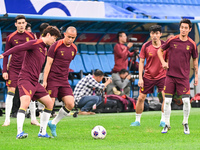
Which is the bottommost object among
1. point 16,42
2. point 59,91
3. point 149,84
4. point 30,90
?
point 149,84

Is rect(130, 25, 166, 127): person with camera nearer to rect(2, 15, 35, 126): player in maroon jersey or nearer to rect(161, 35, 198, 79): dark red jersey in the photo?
rect(161, 35, 198, 79): dark red jersey

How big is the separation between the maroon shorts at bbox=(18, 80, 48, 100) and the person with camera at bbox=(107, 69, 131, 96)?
791cm

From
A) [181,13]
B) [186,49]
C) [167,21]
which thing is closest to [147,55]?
[186,49]

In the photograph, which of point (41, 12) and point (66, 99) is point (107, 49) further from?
point (66, 99)

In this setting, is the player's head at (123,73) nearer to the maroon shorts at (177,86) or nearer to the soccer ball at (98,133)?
the maroon shorts at (177,86)

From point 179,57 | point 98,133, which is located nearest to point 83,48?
point 179,57

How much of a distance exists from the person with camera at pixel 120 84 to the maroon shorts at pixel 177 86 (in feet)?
22.4

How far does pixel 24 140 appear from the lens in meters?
8.05

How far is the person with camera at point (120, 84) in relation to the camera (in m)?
16.3

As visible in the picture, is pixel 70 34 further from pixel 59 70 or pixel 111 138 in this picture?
pixel 111 138

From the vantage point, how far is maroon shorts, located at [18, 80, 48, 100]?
833 centimetres

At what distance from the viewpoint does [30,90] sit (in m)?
8.35

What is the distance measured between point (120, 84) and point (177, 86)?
6949 millimetres

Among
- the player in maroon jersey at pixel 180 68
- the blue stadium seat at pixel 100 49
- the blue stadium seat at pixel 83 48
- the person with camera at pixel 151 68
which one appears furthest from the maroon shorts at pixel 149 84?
the blue stadium seat at pixel 100 49
